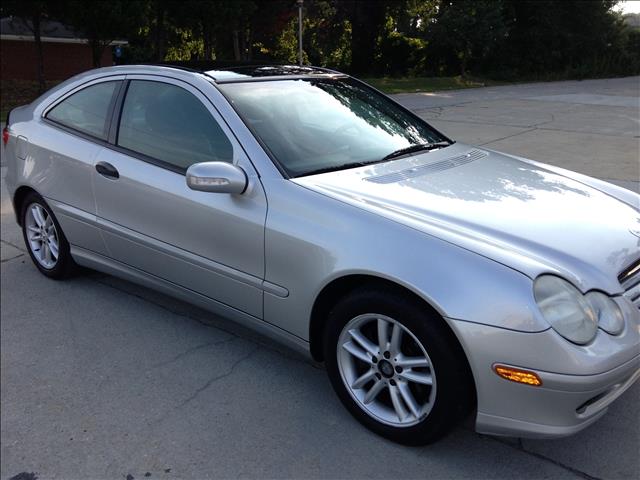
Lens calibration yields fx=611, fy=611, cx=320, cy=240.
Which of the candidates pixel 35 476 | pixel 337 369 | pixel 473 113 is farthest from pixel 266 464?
pixel 473 113

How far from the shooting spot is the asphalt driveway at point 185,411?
8.31ft

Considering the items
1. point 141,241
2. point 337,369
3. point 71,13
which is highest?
point 71,13

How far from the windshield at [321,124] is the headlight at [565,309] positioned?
1.29 meters

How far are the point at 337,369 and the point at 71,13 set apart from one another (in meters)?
16.7

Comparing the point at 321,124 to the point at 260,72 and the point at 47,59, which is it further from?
the point at 47,59

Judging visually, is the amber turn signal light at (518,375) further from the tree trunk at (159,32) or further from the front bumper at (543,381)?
the tree trunk at (159,32)

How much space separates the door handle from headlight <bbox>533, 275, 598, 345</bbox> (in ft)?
8.17

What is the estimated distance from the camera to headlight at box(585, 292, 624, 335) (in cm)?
226

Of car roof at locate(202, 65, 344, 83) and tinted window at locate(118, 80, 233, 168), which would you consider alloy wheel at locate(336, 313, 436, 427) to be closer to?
tinted window at locate(118, 80, 233, 168)

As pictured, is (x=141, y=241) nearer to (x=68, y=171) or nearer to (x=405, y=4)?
(x=68, y=171)

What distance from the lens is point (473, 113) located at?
14.3m

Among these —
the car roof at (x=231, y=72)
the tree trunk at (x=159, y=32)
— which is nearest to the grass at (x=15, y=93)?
the tree trunk at (x=159, y=32)

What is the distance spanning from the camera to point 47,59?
83.9ft

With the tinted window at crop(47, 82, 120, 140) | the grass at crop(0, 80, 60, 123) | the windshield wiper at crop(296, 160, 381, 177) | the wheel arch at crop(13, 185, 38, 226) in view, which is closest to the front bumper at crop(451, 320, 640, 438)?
the windshield wiper at crop(296, 160, 381, 177)
